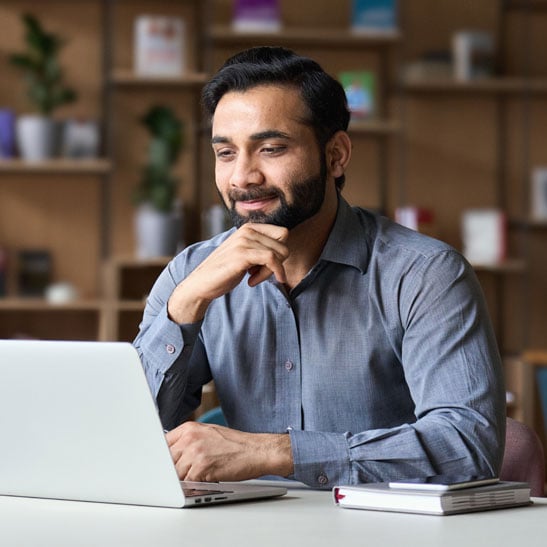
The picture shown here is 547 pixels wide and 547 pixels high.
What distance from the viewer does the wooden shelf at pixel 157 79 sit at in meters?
4.87

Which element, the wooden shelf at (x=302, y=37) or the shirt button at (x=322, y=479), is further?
the wooden shelf at (x=302, y=37)

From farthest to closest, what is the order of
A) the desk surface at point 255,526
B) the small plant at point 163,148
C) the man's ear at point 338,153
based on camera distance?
the small plant at point 163,148 < the man's ear at point 338,153 < the desk surface at point 255,526

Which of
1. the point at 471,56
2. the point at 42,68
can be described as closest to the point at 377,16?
the point at 471,56

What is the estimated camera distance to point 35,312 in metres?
5.06

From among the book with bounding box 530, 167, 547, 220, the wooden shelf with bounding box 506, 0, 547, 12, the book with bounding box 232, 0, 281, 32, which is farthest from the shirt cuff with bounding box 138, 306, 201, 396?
the wooden shelf with bounding box 506, 0, 547, 12

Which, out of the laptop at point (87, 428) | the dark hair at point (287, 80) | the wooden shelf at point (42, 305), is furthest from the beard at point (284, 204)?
the wooden shelf at point (42, 305)

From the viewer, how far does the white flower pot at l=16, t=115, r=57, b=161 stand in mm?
4777

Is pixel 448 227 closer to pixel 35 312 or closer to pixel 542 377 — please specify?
pixel 542 377

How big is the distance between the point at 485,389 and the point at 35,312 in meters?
3.67

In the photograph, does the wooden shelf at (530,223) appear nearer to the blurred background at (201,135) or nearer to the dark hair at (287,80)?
the blurred background at (201,135)

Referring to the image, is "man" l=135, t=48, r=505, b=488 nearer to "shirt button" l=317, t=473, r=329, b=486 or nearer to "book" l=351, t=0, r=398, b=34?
"shirt button" l=317, t=473, r=329, b=486

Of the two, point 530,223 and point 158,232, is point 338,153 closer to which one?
point 158,232

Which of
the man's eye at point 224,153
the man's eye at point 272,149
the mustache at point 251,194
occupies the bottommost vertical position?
the mustache at point 251,194

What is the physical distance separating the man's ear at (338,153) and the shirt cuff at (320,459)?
2.05 feet
